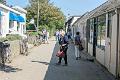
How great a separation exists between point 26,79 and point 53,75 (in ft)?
5.33

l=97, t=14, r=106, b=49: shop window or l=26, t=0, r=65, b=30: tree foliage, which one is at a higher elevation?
l=26, t=0, r=65, b=30: tree foliage

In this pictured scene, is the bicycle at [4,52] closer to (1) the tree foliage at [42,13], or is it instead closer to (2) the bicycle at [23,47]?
(2) the bicycle at [23,47]

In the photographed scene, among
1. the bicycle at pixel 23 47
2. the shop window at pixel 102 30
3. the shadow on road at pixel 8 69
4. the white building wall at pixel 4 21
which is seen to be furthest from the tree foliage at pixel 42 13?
the shadow on road at pixel 8 69

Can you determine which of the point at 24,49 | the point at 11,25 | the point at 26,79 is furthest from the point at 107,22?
the point at 11,25

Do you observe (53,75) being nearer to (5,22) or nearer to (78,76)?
(78,76)

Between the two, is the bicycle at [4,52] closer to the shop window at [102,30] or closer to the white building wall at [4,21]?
the shop window at [102,30]

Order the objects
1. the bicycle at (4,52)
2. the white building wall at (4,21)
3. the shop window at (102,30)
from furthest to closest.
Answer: the white building wall at (4,21), the shop window at (102,30), the bicycle at (4,52)

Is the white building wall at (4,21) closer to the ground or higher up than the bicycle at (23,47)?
higher up

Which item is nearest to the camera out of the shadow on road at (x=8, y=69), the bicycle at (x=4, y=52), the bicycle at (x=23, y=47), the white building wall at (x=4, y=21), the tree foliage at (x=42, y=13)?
the shadow on road at (x=8, y=69)

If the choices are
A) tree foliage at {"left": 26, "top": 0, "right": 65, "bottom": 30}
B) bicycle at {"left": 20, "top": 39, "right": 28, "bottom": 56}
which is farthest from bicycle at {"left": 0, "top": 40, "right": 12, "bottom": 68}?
tree foliage at {"left": 26, "top": 0, "right": 65, "bottom": 30}

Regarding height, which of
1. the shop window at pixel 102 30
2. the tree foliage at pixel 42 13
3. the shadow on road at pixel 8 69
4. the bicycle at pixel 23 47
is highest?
the tree foliage at pixel 42 13

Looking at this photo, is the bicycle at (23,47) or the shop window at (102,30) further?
the bicycle at (23,47)

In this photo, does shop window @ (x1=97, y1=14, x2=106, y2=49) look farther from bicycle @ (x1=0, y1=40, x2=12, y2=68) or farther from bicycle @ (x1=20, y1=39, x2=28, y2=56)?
bicycle @ (x1=20, y1=39, x2=28, y2=56)


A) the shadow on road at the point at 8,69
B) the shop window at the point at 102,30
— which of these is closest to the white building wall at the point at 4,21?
the shop window at the point at 102,30
